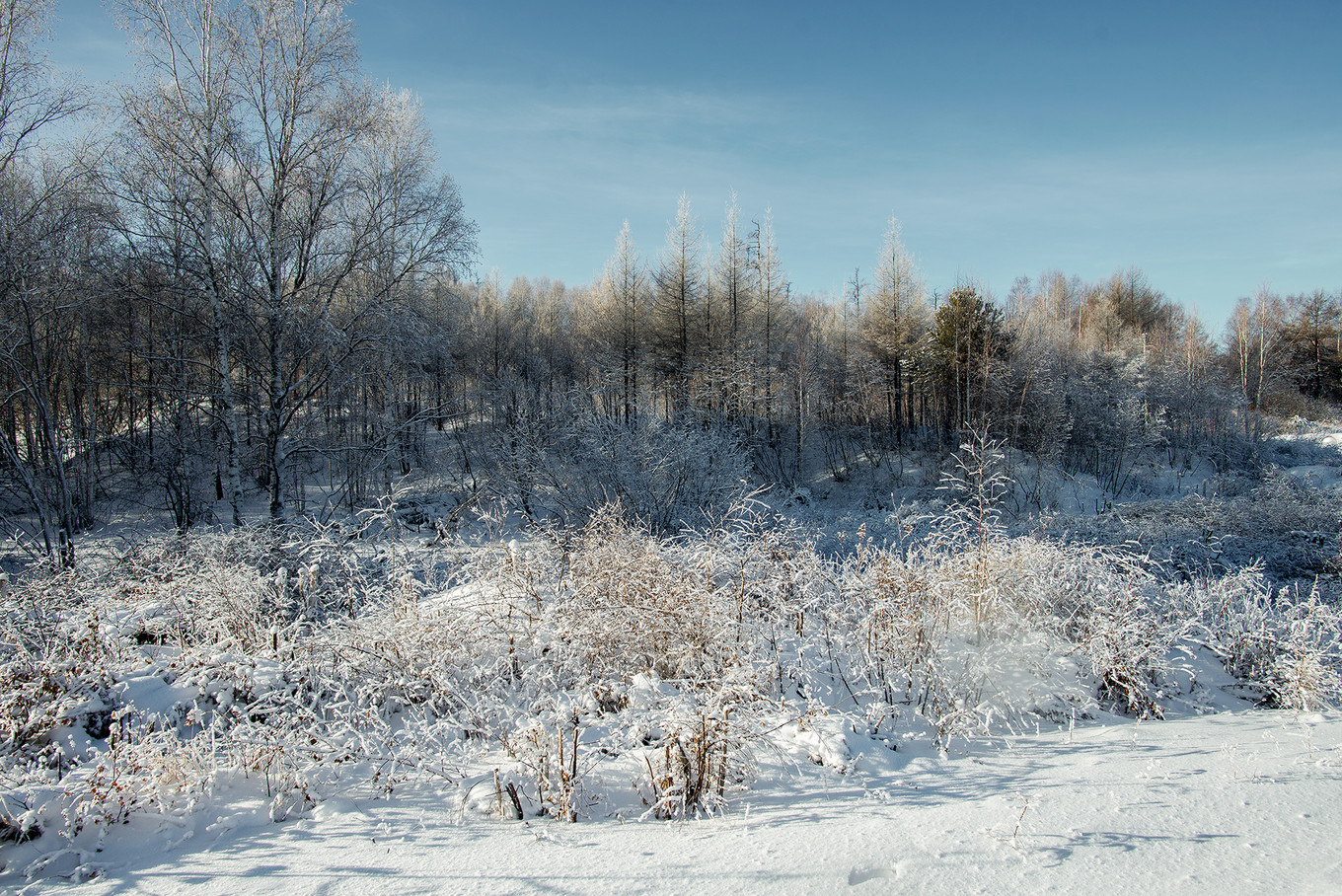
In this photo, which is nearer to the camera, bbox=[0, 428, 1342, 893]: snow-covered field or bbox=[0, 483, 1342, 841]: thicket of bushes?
bbox=[0, 428, 1342, 893]: snow-covered field

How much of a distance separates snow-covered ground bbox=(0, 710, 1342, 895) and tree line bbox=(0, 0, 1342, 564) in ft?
25.5

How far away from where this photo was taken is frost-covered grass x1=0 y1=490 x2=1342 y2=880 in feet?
9.61

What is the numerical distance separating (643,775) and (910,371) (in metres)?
24.9

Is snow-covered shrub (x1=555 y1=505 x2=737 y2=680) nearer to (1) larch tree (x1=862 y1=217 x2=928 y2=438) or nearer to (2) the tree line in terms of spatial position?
(2) the tree line

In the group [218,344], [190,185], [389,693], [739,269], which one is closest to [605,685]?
[389,693]

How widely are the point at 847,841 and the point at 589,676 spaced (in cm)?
175

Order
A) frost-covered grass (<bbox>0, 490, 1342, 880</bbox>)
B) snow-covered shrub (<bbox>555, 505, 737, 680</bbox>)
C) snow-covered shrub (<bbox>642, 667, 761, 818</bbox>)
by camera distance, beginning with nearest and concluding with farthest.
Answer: snow-covered shrub (<bbox>642, 667, 761, 818</bbox>) < frost-covered grass (<bbox>0, 490, 1342, 880</bbox>) < snow-covered shrub (<bbox>555, 505, 737, 680</bbox>)

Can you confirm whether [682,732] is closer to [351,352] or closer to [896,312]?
[351,352]

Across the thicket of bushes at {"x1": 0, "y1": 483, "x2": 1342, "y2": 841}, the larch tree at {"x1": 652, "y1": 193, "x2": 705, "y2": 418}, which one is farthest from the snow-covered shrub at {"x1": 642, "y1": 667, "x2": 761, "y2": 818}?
the larch tree at {"x1": 652, "y1": 193, "x2": 705, "y2": 418}

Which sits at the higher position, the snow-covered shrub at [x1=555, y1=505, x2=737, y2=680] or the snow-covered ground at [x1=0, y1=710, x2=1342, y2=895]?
the snow-covered shrub at [x1=555, y1=505, x2=737, y2=680]

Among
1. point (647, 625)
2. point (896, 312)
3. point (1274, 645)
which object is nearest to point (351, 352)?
point (647, 625)

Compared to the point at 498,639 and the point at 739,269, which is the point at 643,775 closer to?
the point at 498,639

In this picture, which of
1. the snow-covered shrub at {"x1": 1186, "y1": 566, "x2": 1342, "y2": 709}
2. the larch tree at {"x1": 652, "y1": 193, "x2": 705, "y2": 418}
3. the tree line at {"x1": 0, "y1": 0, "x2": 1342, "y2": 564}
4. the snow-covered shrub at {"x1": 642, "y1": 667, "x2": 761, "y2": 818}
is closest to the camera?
the snow-covered shrub at {"x1": 642, "y1": 667, "x2": 761, "y2": 818}

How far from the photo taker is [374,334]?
10.6 meters
